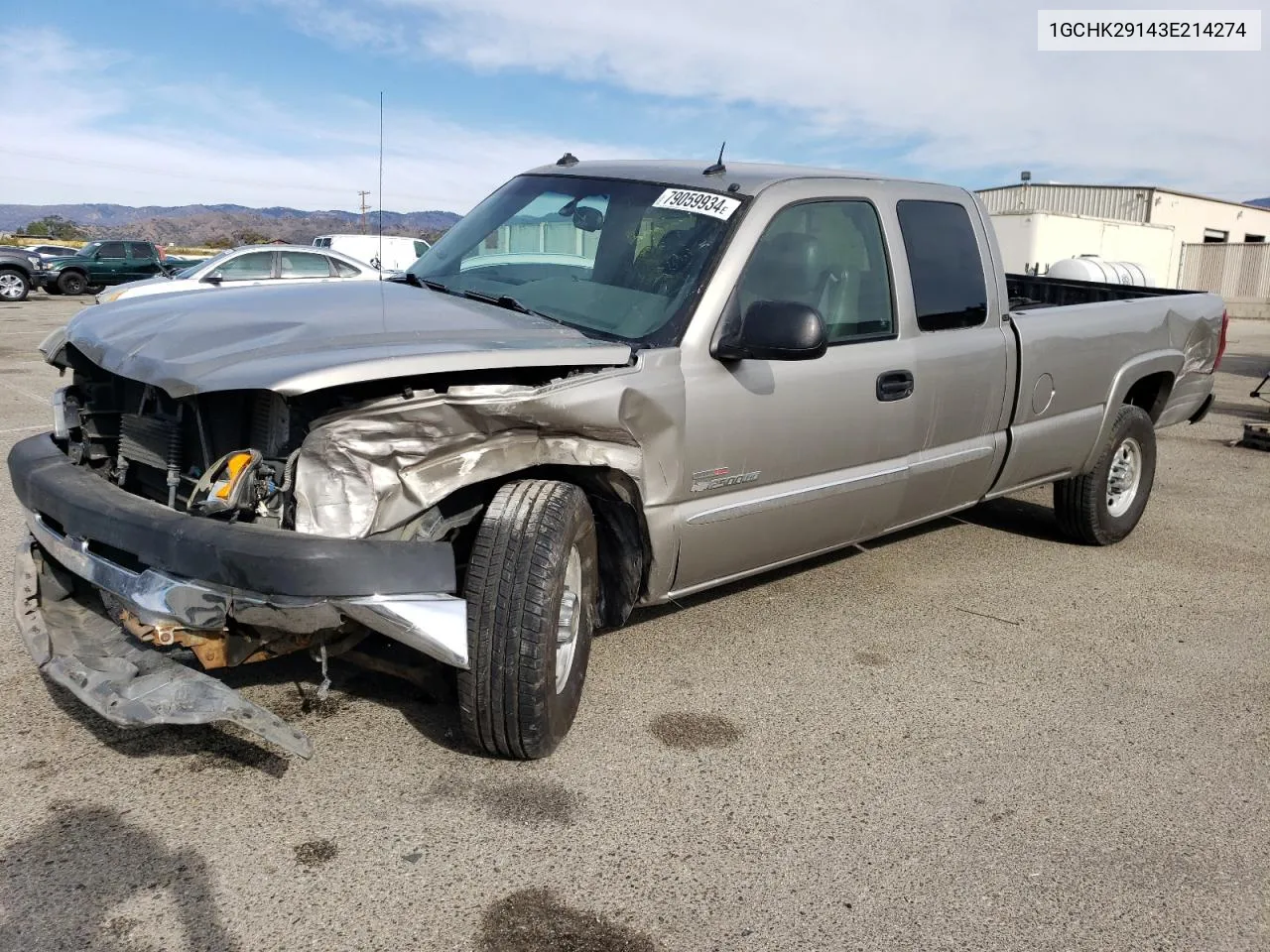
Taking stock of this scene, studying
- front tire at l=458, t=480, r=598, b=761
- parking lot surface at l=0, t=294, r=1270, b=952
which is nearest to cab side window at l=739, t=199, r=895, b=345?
front tire at l=458, t=480, r=598, b=761

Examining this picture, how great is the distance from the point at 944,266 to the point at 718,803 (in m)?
2.70

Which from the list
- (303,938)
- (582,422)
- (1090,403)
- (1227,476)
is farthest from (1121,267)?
(303,938)

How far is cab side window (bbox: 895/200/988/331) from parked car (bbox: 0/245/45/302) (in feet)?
87.1

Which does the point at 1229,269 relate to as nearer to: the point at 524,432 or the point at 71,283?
the point at 71,283

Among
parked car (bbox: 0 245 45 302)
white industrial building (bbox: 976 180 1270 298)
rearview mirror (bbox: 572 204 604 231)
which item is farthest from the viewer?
white industrial building (bbox: 976 180 1270 298)

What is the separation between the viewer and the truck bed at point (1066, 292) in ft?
21.2

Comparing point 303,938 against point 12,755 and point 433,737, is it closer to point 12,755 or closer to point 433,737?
point 433,737

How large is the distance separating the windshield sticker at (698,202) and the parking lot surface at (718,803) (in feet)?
5.65

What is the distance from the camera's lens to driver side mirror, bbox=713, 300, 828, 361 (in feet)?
11.4

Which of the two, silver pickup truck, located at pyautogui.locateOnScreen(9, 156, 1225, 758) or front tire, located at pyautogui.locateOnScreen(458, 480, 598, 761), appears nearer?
silver pickup truck, located at pyautogui.locateOnScreen(9, 156, 1225, 758)

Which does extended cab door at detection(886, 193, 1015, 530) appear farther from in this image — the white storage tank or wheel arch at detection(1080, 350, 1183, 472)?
the white storage tank

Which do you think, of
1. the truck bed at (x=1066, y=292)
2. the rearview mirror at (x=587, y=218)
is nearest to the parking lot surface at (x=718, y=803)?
the rearview mirror at (x=587, y=218)

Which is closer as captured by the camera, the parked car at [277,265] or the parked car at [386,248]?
the parked car at [277,265]

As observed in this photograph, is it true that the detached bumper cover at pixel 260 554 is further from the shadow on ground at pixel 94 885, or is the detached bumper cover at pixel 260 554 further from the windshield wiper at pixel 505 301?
the windshield wiper at pixel 505 301
